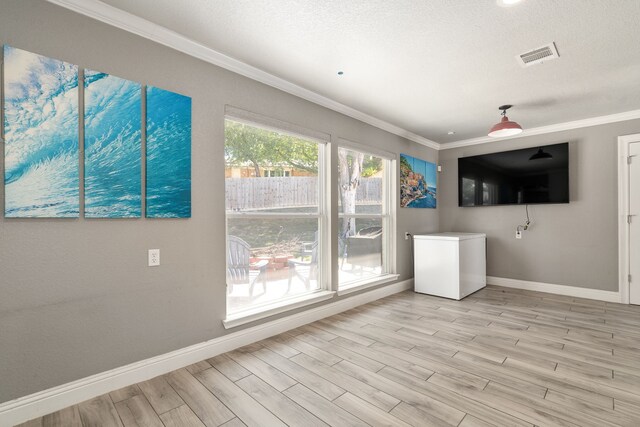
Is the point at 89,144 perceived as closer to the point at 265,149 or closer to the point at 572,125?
the point at 265,149

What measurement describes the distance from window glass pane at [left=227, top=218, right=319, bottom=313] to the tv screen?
3.13 m

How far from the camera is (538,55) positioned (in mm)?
2459

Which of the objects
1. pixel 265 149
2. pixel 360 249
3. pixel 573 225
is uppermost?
pixel 265 149

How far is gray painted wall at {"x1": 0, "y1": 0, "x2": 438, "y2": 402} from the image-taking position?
1.69 metres

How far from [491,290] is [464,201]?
1.51m

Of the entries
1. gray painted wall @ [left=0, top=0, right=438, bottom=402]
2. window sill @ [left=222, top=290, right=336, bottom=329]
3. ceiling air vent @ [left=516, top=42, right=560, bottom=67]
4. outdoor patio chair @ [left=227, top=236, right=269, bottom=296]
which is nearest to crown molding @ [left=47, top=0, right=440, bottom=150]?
gray painted wall @ [left=0, top=0, right=438, bottom=402]

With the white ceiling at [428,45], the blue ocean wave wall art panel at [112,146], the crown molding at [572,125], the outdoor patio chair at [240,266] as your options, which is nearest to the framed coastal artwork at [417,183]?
the crown molding at [572,125]

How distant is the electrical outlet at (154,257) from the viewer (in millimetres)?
2146

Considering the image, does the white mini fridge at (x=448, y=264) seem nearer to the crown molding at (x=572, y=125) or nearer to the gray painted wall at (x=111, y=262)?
the crown molding at (x=572, y=125)

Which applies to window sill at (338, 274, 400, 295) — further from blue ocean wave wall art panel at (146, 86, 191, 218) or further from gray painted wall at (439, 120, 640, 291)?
blue ocean wave wall art panel at (146, 86, 191, 218)

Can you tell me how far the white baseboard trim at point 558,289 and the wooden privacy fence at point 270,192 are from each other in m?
3.54

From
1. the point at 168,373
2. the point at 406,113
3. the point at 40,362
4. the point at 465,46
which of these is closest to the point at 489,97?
the point at 406,113

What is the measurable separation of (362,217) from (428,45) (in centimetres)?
225

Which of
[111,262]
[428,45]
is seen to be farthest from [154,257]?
[428,45]
